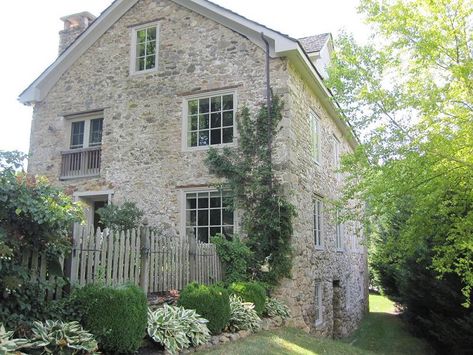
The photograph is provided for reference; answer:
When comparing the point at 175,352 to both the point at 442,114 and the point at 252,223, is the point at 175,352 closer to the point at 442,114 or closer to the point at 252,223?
the point at 252,223

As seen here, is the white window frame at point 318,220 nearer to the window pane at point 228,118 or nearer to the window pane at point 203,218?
the window pane at point 203,218

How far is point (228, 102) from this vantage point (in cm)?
1191

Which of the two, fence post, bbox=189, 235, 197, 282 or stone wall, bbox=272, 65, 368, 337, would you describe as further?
stone wall, bbox=272, 65, 368, 337

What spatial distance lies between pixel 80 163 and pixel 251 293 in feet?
24.3

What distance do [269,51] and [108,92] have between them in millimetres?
5157

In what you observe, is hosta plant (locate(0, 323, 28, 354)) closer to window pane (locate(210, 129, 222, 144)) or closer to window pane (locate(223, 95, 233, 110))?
window pane (locate(210, 129, 222, 144))

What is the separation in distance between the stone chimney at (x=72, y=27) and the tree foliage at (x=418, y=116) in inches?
387

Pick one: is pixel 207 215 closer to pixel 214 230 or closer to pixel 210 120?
pixel 214 230

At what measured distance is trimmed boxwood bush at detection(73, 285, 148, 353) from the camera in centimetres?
527

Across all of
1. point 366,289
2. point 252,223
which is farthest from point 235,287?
point 366,289

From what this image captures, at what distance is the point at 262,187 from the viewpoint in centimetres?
1060

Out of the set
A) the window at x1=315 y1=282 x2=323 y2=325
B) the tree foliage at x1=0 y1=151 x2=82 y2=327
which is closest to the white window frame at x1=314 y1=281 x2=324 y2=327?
the window at x1=315 y1=282 x2=323 y2=325

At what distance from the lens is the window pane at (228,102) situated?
11.9 metres

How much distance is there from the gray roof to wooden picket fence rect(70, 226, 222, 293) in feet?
30.6
